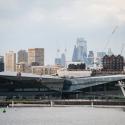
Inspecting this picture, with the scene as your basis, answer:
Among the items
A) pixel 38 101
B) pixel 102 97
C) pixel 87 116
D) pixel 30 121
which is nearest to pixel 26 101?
pixel 38 101

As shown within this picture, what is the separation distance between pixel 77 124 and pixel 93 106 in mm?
61068

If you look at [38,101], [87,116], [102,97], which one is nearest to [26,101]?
[38,101]

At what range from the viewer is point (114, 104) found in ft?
571

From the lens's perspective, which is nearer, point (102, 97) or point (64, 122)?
point (64, 122)

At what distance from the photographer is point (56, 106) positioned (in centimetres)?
17312

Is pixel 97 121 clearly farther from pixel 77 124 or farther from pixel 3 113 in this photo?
pixel 3 113

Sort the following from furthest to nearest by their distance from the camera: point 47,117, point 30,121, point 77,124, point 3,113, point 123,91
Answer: point 123,91 < point 3,113 < point 47,117 < point 30,121 < point 77,124

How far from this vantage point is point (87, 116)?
133000 millimetres

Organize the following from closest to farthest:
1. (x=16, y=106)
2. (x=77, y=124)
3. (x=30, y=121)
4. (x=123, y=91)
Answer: (x=77, y=124), (x=30, y=121), (x=16, y=106), (x=123, y=91)

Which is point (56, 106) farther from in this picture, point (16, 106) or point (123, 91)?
point (123, 91)

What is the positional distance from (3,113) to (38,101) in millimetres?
33842

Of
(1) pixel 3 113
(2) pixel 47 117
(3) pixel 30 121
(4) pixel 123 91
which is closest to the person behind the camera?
(3) pixel 30 121

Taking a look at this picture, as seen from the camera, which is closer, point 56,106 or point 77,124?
point 77,124

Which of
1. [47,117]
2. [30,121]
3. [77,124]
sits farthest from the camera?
[47,117]
